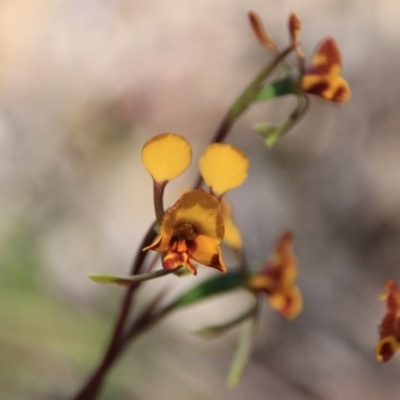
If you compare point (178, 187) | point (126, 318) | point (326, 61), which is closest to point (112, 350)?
point (126, 318)

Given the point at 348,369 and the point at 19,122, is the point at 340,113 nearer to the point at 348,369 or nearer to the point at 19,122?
the point at 348,369

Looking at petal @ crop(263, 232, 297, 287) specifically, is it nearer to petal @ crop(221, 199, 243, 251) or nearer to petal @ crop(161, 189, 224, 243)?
petal @ crop(221, 199, 243, 251)

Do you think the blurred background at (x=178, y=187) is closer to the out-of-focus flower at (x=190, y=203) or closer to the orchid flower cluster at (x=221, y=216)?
the orchid flower cluster at (x=221, y=216)

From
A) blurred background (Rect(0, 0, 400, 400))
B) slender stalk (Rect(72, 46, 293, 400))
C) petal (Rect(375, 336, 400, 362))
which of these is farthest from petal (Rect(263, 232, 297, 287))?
blurred background (Rect(0, 0, 400, 400))

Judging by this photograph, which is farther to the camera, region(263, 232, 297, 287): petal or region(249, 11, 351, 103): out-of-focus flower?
region(263, 232, 297, 287): petal

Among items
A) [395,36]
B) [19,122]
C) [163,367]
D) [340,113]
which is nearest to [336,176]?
[340,113]

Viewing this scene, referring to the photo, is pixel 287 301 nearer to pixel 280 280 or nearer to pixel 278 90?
pixel 280 280

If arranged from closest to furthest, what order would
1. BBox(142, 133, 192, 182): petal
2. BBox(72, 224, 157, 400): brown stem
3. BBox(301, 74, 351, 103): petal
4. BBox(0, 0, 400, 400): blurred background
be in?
BBox(142, 133, 192, 182): petal, BBox(301, 74, 351, 103): petal, BBox(72, 224, 157, 400): brown stem, BBox(0, 0, 400, 400): blurred background
